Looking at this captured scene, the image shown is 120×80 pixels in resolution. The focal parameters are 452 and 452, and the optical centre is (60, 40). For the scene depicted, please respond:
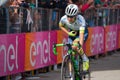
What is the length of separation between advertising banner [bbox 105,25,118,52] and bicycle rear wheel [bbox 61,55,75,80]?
10.3 meters

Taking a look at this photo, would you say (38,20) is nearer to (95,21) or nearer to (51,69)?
(51,69)

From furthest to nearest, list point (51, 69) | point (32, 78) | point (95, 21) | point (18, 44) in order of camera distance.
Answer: point (95, 21)
point (51, 69)
point (32, 78)
point (18, 44)

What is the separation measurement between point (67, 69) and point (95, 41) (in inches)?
353

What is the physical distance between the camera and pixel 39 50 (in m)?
13.0

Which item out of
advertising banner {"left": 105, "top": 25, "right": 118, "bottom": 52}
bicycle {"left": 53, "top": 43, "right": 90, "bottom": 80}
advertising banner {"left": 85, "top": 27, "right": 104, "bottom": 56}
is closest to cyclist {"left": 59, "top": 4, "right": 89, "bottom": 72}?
bicycle {"left": 53, "top": 43, "right": 90, "bottom": 80}

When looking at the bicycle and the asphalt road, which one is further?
the asphalt road

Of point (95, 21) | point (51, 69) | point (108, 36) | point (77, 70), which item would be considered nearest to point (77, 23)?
point (77, 70)

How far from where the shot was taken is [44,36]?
13.5 metres

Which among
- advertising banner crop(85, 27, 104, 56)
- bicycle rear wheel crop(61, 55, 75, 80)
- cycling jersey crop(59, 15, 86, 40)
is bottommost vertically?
advertising banner crop(85, 27, 104, 56)

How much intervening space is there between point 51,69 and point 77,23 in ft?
16.8

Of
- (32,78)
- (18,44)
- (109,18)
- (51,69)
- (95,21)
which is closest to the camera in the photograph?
(18,44)

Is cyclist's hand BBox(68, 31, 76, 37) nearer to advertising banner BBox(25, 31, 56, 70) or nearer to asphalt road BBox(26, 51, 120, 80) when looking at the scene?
advertising banner BBox(25, 31, 56, 70)

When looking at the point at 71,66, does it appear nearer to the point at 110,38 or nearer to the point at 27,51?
the point at 27,51

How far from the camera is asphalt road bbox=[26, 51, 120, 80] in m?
12.8
